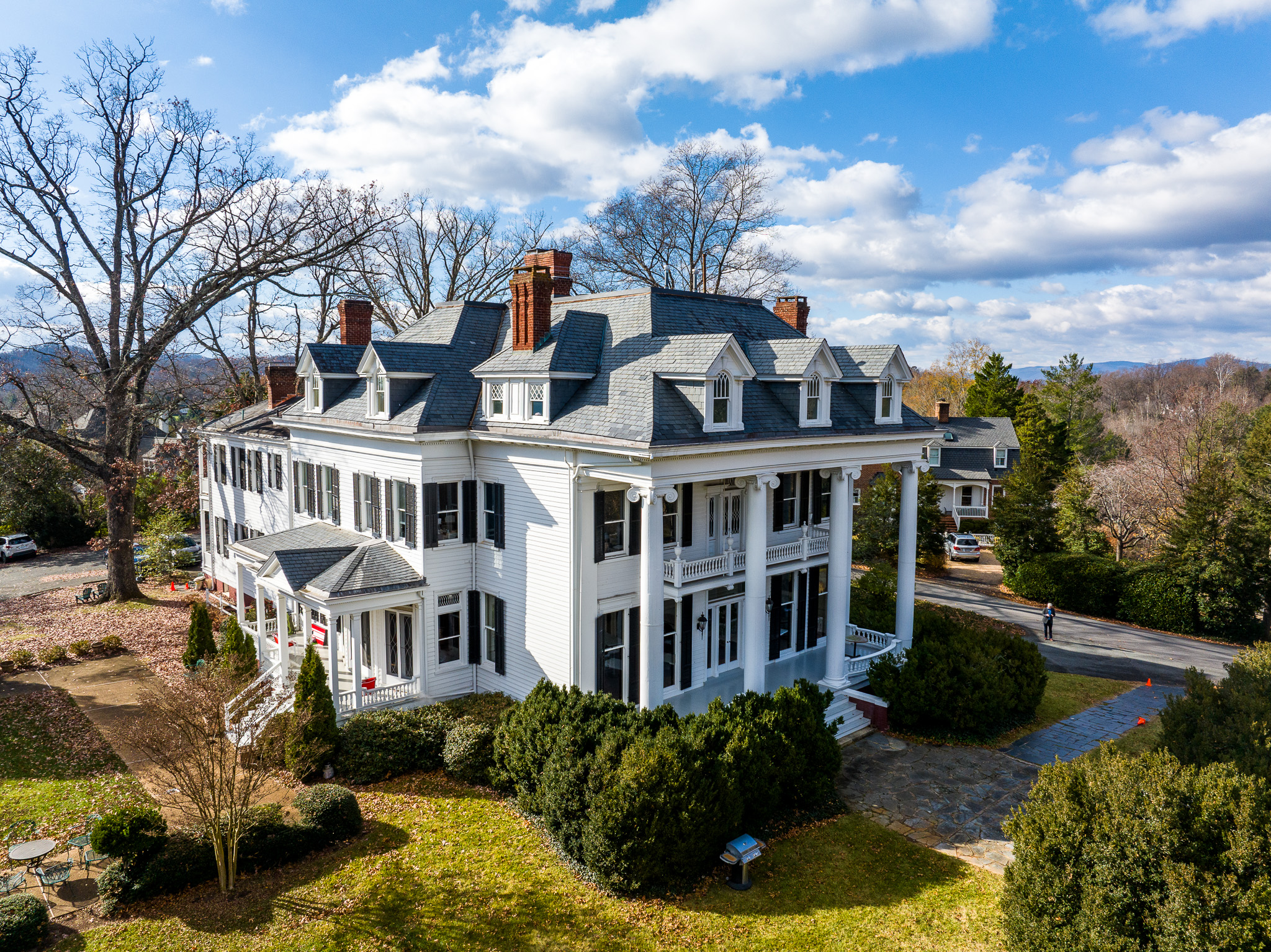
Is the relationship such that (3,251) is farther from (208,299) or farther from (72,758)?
(72,758)

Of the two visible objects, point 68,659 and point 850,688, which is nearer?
point 850,688

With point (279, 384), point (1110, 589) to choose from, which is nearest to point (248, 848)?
point (279, 384)

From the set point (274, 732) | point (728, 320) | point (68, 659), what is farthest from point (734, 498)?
point (68, 659)

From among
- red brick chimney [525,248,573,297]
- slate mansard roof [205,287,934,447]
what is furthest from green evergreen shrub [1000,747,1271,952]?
red brick chimney [525,248,573,297]

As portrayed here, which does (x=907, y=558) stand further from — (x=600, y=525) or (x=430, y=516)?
(x=430, y=516)

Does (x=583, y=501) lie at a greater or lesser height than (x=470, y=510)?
greater

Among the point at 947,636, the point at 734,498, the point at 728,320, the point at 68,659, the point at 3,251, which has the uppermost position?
the point at 3,251

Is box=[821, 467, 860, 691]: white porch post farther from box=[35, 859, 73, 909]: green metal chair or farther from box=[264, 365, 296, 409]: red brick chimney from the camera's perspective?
box=[264, 365, 296, 409]: red brick chimney
